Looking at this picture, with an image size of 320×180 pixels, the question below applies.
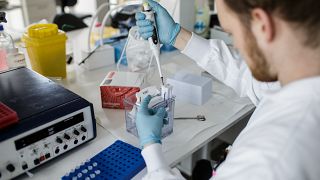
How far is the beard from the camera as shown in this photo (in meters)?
0.68

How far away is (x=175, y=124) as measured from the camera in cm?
106

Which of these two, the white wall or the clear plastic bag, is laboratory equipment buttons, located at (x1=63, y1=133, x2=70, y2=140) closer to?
the clear plastic bag

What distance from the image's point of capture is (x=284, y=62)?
64 centimetres

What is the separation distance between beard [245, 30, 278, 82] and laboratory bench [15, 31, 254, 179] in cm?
34

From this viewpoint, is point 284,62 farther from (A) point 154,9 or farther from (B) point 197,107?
(A) point 154,9

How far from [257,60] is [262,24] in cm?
11

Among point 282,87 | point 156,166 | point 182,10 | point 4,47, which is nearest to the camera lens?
point 282,87

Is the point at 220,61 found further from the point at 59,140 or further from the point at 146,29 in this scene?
the point at 59,140

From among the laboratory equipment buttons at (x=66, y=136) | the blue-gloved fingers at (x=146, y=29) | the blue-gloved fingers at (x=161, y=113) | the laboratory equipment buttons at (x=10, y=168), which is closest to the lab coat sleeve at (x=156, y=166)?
the blue-gloved fingers at (x=161, y=113)

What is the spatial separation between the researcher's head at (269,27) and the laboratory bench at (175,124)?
346 millimetres

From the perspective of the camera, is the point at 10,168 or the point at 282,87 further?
the point at 10,168

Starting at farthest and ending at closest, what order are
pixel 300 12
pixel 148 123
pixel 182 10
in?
1. pixel 182 10
2. pixel 148 123
3. pixel 300 12

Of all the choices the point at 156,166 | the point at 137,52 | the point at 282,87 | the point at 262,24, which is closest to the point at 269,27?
the point at 262,24

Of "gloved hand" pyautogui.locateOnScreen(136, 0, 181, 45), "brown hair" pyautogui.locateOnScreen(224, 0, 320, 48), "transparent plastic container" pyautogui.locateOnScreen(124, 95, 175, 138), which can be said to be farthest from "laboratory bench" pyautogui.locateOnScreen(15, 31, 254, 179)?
"brown hair" pyautogui.locateOnScreen(224, 0, 320, 48)
